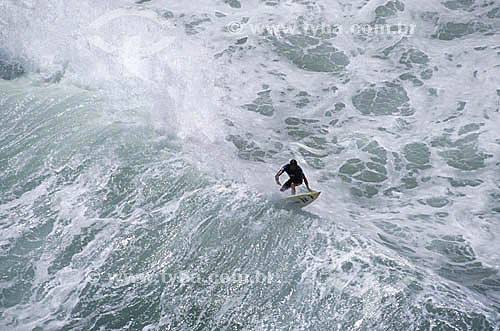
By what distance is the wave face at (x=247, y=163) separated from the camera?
7816mm

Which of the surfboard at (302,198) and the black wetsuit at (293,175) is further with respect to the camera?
the black wetsuit at (293,175)

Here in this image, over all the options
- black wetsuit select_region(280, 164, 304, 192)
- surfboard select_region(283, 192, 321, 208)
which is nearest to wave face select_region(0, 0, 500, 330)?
surfboard select_region(283, 192, 321, 208)

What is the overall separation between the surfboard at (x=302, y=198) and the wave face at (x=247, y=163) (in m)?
0.19

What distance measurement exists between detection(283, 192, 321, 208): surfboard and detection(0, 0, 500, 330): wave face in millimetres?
191

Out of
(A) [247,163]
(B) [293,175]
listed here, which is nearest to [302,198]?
(B) [293,175]

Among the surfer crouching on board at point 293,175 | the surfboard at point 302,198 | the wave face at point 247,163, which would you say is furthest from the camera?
the surfer crouching on board at point 293,175

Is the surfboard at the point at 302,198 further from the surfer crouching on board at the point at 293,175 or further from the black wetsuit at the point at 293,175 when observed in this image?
the black wetsuit at the point at 293,175

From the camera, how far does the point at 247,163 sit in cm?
1092

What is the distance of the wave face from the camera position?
7.82 metres

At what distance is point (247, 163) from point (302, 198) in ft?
6.99

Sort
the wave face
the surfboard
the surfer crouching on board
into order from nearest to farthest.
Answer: the wave face < the surfboard < the surfer crouching on board

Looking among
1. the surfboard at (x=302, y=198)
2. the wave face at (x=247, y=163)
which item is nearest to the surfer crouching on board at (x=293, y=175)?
the surfboard at (x=302, y=198)

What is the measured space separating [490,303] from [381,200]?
3.06 metres

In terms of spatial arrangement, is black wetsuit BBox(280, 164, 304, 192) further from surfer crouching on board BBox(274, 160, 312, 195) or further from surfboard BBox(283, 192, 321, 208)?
surfboard BBox(283, 192, 321, 208)
